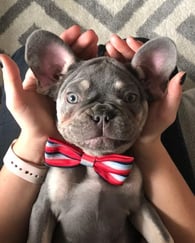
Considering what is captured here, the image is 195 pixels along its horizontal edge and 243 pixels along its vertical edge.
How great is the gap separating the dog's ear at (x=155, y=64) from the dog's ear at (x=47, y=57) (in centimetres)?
18

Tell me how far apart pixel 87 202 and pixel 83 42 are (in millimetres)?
455

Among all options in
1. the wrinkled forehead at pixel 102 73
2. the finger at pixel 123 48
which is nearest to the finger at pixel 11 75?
the wrinkled forehead at pixel 102 73

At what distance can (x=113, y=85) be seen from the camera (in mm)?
1257

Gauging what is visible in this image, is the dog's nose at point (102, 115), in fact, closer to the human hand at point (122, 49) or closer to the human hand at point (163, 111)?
the human hand at point (163, 111)

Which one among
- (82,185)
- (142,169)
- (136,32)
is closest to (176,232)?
(142,169)

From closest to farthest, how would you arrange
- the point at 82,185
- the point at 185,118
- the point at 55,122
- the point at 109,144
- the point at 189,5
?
the point at 109,144 < the point at 82,185 < the point at 55,122 < the point at 185,118 < the point at 189,5

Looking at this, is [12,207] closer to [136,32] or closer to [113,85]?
[113,85]

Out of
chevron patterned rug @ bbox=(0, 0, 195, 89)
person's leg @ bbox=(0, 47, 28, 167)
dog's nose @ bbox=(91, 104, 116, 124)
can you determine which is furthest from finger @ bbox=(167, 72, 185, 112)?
chevron patterned rug @ bbox=(0, 0, 195, 89)

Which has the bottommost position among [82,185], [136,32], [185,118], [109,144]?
[185,118]

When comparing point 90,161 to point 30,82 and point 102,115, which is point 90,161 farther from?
point 30,82

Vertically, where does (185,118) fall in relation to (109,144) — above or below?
below

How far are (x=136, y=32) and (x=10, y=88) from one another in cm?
107

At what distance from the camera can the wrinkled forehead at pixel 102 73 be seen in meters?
1.26

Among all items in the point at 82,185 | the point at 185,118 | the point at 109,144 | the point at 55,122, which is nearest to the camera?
the point at 109,144
